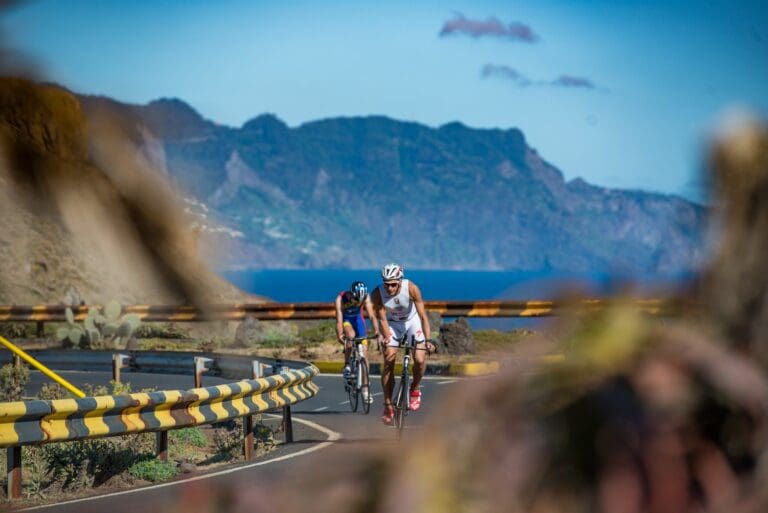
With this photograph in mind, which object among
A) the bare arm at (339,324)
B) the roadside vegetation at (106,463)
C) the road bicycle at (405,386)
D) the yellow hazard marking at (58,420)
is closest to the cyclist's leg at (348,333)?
the bare arm at (339,324)

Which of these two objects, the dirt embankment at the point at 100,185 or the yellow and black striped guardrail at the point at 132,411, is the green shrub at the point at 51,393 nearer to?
the yellow and black striped guardrail at the point at 132,411

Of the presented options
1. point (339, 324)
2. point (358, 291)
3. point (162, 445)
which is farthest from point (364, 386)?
point (162, 445)

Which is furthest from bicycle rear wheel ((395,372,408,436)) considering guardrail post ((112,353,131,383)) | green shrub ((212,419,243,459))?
guardrail post ((112,353,131,383))

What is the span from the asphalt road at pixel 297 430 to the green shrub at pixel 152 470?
0.18 meters

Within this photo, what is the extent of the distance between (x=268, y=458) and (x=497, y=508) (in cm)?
1283

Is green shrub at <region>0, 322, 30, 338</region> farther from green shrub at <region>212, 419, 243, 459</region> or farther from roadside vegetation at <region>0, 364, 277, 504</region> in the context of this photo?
roadside vegetation at <region>0, 364, 277, 504</region>

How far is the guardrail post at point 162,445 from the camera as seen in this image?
44.1 ft

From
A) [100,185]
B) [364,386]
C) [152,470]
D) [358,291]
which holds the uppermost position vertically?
[100,185]

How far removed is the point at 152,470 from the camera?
1294cm

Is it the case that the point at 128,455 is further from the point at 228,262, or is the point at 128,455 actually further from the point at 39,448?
the point at 228,262

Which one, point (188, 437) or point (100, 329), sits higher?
point (100, 329)

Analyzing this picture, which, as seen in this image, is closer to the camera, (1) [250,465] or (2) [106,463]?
(2) [106,463]

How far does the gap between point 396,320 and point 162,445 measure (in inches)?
170

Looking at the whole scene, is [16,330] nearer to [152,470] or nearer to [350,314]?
[350,314]
